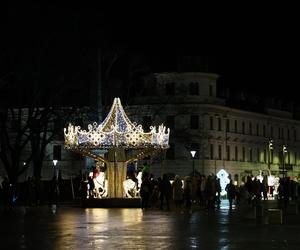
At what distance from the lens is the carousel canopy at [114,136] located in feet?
149

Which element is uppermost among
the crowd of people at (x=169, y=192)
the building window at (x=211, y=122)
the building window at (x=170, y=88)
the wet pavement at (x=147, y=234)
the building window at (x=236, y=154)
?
the building window at (x=170, y=88)

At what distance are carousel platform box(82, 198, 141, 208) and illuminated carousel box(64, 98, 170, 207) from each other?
0.24m

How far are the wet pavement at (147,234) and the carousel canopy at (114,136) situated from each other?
13963 millimetres

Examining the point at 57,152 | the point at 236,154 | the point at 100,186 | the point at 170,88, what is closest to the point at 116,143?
the point at 100,186

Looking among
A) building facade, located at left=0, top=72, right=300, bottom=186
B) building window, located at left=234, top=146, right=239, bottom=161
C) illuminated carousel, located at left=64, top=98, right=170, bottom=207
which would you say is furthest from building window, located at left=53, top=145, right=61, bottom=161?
illuminated carousel, located at left=64, top=98, right=170, bottom=207

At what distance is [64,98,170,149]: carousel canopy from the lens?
45344 mm

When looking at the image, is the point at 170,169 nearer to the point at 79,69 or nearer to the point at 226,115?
the point at 226,115

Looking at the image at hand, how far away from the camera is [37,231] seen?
2528 cm

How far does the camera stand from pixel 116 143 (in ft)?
149

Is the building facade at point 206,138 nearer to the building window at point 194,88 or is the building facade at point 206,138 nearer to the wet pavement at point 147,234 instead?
the building window at point 194,88

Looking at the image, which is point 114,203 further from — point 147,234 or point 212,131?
point 212,131

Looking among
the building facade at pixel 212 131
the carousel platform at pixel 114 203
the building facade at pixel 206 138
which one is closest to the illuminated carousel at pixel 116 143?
the carousel platform at pixel 114 203

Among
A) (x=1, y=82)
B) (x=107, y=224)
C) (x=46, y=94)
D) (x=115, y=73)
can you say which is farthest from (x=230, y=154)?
(x=107, y=224)

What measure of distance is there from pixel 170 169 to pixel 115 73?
25.0 m
